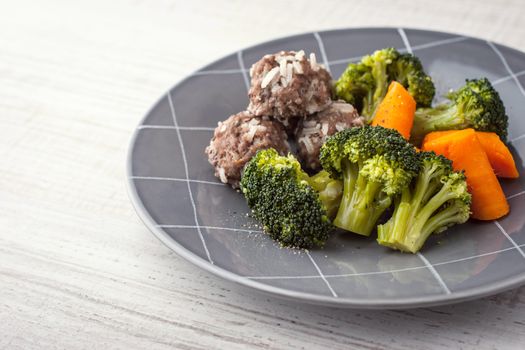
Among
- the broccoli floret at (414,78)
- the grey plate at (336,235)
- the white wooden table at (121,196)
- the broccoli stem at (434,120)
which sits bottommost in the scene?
the white wooden table at (121,196)

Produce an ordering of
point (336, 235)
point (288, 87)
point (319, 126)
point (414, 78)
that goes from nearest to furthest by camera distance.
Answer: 1. point (336, 235)
2. point (288, 87)
3. point (319, 126)
4. point (414, 78)

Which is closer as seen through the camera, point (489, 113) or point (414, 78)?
point (489, 113)

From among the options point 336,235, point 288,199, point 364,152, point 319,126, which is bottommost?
point 336,235

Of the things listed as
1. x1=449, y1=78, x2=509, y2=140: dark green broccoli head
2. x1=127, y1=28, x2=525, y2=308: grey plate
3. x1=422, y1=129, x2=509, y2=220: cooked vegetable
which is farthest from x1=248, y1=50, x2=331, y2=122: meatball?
x1=449, y1=78, x2=509, y2=140: dark green broccoli head

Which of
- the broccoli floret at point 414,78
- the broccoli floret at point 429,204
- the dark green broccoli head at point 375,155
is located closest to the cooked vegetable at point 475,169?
the broccoli floret at point 429,204

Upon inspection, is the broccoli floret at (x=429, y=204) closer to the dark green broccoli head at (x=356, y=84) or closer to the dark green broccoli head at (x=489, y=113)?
the dark green broccoli head at (x=489, y=113)

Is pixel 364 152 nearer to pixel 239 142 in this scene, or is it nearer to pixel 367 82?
pixel 239 142

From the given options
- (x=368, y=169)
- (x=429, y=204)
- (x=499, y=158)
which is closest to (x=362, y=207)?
(x=368, y=169)
